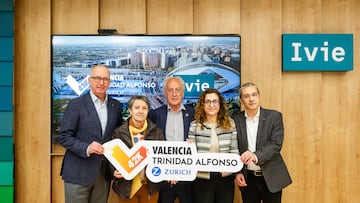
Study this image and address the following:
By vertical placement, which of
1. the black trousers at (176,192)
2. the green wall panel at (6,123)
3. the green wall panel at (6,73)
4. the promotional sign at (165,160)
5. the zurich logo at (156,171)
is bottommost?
the black trousers at (176,192)

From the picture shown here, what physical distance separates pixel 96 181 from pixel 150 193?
1.47ft

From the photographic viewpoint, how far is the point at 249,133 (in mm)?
2986

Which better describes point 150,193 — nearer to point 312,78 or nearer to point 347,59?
point 312,78

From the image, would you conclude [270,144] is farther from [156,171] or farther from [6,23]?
[6,23]

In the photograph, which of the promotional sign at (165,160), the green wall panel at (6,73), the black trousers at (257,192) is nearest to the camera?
the promotional sign at (165,160)

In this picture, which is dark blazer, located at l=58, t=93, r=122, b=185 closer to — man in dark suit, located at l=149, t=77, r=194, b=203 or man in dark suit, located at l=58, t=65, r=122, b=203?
man in dark suit, located at l=58, t=65, r=122, b=203

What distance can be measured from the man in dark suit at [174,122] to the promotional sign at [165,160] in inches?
8.9

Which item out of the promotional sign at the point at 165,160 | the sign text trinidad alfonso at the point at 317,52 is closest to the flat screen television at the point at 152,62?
the sign text trinidad alfonso at the point at 317,52

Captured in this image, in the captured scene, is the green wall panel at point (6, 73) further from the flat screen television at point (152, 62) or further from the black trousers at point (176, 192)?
the black trousers at point (176, 192)

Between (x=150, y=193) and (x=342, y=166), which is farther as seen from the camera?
(x=342, y=166)

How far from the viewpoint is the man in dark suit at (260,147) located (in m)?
2.92

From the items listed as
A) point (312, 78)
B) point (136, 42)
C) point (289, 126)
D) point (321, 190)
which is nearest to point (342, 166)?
point (321, 190)

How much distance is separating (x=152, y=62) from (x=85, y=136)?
1019 mm

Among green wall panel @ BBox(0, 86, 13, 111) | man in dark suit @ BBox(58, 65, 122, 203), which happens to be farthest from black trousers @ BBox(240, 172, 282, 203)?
green wall panel @ BBox(0, 86, 13, 111)
